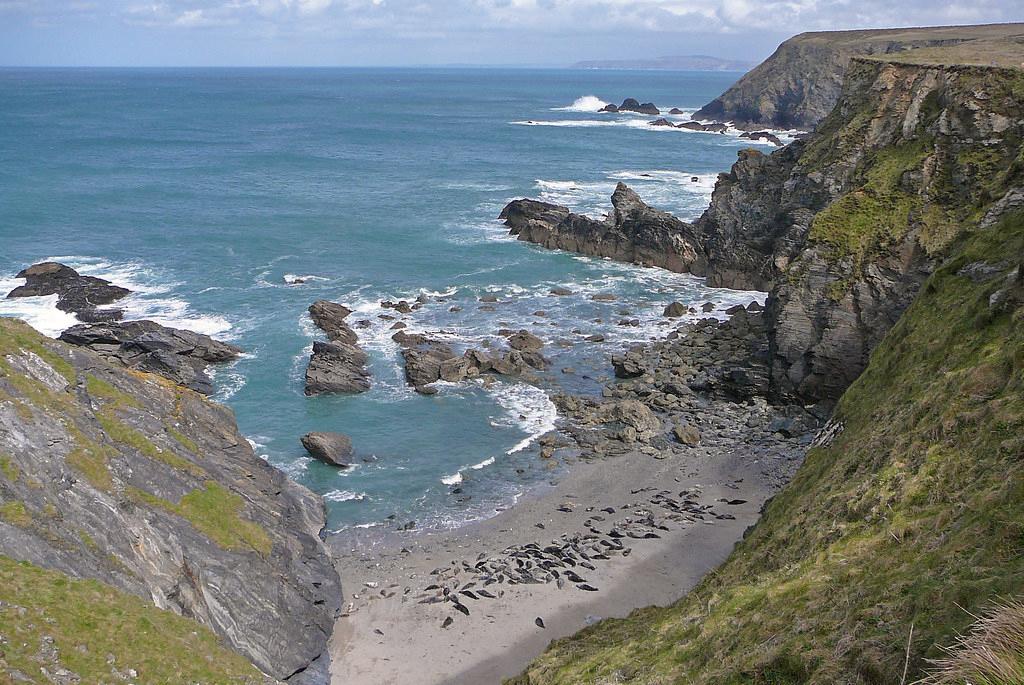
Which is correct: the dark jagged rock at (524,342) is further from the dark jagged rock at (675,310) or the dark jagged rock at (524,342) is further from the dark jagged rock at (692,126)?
the dark jagged rock at (692,126)

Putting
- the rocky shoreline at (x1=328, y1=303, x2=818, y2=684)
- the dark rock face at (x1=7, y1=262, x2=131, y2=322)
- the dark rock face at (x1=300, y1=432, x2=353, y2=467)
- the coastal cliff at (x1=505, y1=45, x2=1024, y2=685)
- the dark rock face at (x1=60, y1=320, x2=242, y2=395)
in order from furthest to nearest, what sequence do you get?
the dark rock face at (x1=7, y1=262, x2=131, y2=322) < the dark rock face at (x1=60, y1=320, x2=242, y2=395) < the dark rock face at (x1=300, y1=432, x2=353, y2=467) < the rocky shoreline at (x1=328, y1=303, x2=818, y2=684) < the coastal cliff at (x1=505, y1=45, x2=1024, y2=685)

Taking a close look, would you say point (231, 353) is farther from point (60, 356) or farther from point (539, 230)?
point (539, 230)

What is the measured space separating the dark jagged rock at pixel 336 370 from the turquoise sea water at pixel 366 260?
88cm

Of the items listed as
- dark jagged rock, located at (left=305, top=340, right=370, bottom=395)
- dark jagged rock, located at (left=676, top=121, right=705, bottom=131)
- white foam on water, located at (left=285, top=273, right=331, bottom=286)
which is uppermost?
dark jagged rock, located at (left=676, top=121, right=705, bottom=131)

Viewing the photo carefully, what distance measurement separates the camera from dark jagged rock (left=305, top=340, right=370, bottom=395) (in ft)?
182

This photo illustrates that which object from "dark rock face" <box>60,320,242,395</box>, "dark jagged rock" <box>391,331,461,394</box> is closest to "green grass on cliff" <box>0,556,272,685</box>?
"dark rock face" <box>60,320,242,395</box>

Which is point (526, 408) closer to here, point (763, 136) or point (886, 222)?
point (886, 222)

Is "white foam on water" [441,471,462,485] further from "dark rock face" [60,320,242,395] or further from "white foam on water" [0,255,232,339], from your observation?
"white foam on water" [0,255,232,339]

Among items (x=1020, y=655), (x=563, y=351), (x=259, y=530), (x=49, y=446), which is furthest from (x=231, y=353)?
(x=1020, y=655)

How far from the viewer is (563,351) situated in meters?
62.1

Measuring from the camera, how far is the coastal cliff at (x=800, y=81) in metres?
172

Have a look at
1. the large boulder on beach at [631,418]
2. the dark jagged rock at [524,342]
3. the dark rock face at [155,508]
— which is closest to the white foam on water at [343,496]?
the dark rock face at [155,508]

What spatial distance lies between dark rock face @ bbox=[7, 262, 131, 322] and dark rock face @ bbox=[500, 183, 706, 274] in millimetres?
40941

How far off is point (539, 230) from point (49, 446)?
66.8 metres
